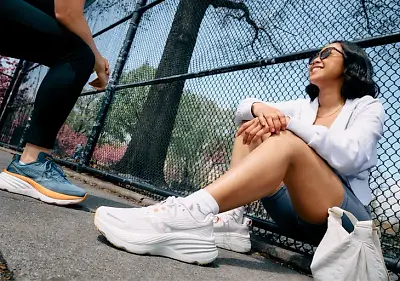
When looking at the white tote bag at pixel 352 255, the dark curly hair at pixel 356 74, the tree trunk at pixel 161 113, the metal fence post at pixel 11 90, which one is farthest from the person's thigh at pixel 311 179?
the metal fence post at pixel 11 90

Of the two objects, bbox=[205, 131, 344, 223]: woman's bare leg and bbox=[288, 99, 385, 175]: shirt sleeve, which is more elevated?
bbox=[288, 99, 385, 175]: shirt sleeve

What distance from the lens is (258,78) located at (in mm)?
2305

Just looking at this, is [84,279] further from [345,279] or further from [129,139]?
[129,139]

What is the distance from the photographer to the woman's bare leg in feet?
3.80

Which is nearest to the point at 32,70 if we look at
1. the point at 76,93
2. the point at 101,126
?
the point at 101,126

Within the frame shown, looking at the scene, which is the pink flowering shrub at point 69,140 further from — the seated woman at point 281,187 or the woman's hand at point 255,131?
the seated woman at point 281,187

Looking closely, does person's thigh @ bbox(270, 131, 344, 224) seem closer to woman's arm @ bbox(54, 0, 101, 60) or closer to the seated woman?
the seated woman

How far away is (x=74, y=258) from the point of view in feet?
2.80

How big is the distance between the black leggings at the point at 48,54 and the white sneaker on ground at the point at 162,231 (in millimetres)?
733

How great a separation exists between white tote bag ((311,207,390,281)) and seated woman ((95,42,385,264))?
159 mm

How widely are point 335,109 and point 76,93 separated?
4.18ft

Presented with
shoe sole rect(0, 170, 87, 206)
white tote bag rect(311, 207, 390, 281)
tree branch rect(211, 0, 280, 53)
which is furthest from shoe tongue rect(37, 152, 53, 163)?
tree branch rect(211, 0, 280, 53)

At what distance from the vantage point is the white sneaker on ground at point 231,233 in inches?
59.7

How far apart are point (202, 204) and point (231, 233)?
1.57 feet
